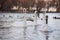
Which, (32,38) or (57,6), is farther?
(57,6)

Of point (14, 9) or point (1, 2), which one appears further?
point (1, 2)

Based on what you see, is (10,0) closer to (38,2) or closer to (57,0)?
(38,2)

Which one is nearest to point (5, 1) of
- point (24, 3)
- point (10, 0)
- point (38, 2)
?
point (10, 0)

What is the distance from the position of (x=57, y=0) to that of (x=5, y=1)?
8.99 metres

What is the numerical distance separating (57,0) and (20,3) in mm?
6404

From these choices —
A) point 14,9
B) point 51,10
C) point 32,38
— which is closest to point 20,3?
point 14,9

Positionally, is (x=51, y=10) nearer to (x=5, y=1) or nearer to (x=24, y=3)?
(x=24, y=3)

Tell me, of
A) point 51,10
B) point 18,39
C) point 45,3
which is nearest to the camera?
point 18,39

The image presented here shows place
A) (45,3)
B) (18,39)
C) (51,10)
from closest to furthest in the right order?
(18,39) < (51,10) < (45,3)

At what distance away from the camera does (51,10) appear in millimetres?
33875

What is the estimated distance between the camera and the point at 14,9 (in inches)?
1341

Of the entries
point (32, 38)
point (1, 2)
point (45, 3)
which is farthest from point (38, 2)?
point (32, 38)

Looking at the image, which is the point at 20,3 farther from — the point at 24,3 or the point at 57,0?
the point at 57,0

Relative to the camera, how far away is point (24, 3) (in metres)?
36.7
